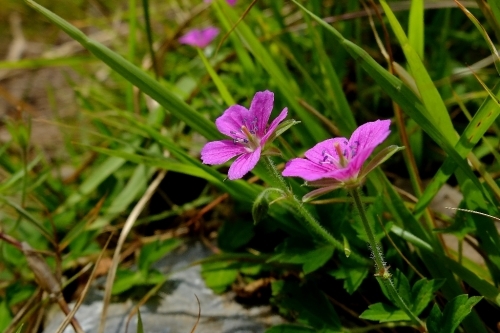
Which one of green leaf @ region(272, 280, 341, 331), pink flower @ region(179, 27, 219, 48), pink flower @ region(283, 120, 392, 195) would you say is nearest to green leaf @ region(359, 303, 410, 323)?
green leaf @ region(272, 280, 341, 331)

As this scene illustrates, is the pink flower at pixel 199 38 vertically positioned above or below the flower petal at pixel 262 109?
above

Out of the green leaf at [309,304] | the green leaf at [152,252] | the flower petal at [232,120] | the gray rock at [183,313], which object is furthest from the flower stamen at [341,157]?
the green leaf at [152,252]

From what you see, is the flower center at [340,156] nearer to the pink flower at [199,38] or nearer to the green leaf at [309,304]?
the green leaf at [309,304]

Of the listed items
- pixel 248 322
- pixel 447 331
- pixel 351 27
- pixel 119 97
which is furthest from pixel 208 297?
pixel 119 97

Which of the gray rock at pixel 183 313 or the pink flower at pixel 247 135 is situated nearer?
the pink flower at pixel 247 135

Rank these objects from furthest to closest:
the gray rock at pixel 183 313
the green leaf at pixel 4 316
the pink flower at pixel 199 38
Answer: the pink flower at pixel 199 38 → the green leaf at pixel 4 316 → the gray rock at pixel 183 313
